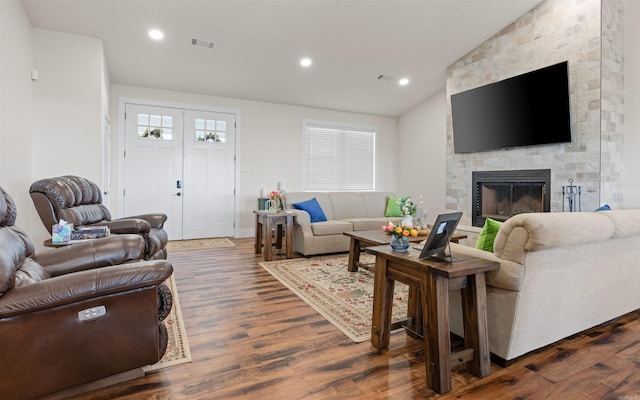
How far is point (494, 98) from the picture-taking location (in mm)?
4996

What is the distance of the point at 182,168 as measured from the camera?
6.01 metres

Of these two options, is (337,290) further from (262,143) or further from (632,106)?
(632,106)

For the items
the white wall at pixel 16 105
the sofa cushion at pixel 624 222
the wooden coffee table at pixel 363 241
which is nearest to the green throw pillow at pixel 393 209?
the wooden coffee table at pixel 363 241

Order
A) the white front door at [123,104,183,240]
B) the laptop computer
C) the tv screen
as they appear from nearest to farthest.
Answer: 1. the laptop computer
2. the tv screen
3. the white front door at [123,104,183,240]

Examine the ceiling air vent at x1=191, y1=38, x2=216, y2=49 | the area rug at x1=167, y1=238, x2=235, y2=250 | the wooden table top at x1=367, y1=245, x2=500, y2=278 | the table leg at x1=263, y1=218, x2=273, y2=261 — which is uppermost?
the ceiling air vent at x1=191, y1=38, x2=216, y2=49

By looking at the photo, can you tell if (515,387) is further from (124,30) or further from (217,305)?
(124,30)

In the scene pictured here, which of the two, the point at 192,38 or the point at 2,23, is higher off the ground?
the point at 192,38

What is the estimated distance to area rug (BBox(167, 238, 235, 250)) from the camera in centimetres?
540

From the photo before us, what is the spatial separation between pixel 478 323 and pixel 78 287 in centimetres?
199

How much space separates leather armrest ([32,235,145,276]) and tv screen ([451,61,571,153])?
188 inches

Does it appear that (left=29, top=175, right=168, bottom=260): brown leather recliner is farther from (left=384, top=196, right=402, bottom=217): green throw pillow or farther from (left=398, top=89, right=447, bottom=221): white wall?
(left=398, top=89, right=447, bottom=221): white wall

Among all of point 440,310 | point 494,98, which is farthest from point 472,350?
point 494,98

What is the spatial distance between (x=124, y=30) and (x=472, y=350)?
4.84 metres

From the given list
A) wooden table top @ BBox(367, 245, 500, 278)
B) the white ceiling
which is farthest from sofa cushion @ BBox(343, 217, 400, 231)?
wooden table top @ BBox(367, 245, 500, 278)
